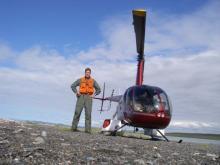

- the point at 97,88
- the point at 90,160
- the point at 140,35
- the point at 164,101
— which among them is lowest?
the point at 90,160

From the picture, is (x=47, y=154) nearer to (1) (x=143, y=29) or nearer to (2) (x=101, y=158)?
(2) (x=101, y=158)

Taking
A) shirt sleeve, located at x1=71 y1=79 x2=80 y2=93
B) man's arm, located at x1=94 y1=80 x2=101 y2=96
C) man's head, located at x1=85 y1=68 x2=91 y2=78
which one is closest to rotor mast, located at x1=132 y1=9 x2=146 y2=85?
man's head, located at x1=85 y1=68 x2=91 y2=78

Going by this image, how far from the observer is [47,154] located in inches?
249

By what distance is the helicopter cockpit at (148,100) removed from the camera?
1666cm

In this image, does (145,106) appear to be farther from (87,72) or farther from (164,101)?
(87,72)

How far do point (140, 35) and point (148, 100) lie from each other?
8.87ft

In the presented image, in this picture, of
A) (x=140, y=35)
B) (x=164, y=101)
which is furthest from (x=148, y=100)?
(x=140, y=35)

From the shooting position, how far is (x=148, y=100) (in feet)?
55.0

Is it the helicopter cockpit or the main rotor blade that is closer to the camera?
the main rotor blade

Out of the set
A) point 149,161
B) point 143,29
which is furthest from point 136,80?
point 149,161

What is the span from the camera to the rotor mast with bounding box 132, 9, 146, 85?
1445 cm

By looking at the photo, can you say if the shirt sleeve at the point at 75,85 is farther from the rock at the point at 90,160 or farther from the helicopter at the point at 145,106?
the rock at the point at 90,160

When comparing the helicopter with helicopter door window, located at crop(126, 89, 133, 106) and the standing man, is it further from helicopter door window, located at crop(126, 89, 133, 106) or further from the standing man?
the standing man

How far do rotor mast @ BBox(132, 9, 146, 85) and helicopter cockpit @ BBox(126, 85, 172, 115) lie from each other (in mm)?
2062
